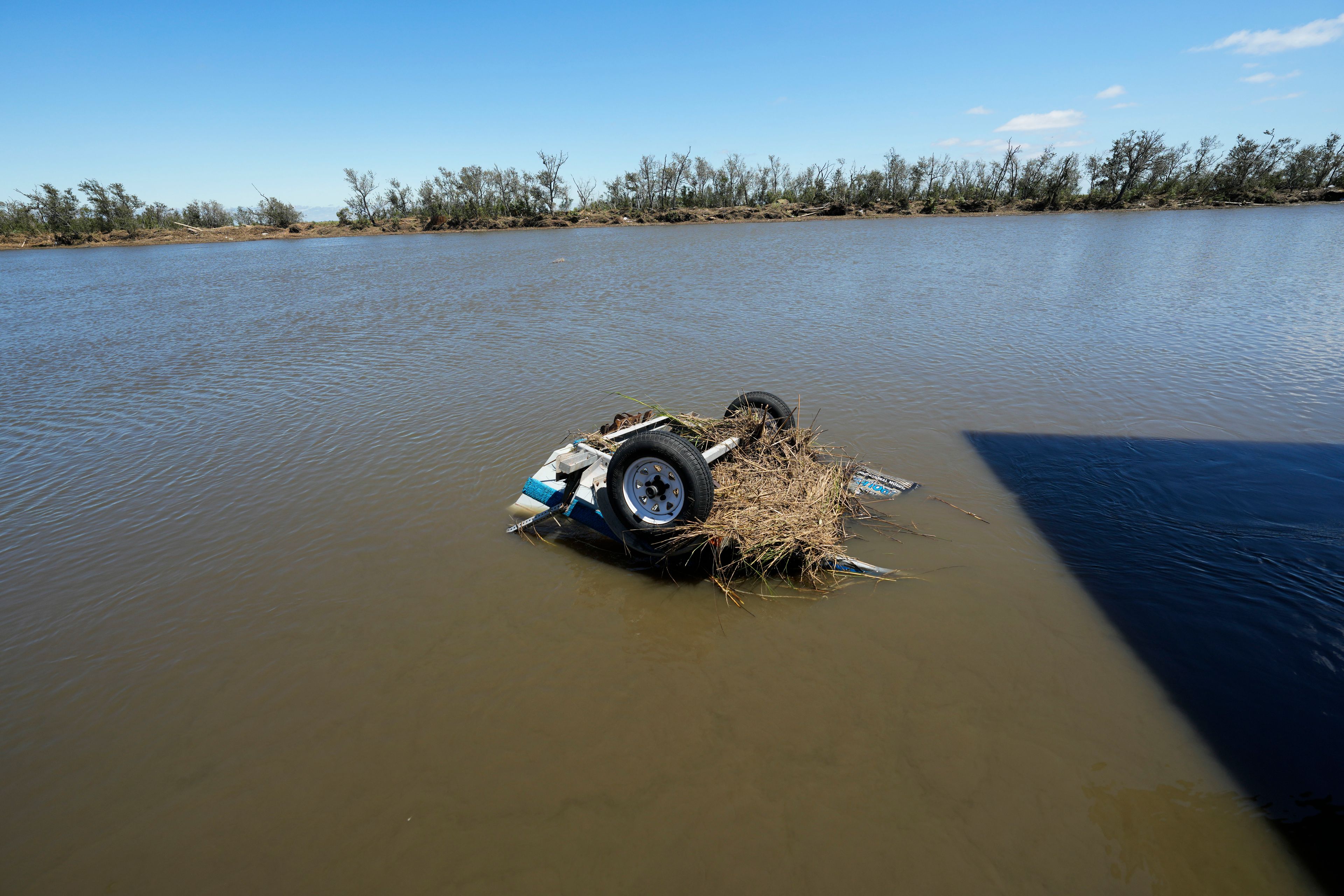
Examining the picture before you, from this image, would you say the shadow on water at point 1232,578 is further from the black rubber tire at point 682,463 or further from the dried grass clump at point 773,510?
the black rubber tire at point 682,463

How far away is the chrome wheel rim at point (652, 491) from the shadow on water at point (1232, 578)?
12.8 ft

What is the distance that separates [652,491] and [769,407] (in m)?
2.09

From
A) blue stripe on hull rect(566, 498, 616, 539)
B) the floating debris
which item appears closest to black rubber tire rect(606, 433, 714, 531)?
the floating debris

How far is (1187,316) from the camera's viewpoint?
1405 centimetres

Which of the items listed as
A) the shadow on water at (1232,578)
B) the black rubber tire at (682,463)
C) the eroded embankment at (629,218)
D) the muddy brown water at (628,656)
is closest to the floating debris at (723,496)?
the black rubber tire at (682,463)

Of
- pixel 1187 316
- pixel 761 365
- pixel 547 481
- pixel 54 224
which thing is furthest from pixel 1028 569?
pixel 54 224

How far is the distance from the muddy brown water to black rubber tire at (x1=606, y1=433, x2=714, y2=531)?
0.81m

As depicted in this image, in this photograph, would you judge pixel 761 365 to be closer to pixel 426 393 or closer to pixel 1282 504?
pixel 426 393

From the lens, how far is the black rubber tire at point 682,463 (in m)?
4.90

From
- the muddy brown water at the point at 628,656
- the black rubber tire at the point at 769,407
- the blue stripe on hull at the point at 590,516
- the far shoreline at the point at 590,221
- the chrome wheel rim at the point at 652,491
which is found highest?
the far shoreline at the point at 590,221

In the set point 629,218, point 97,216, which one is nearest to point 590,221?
point 629,218

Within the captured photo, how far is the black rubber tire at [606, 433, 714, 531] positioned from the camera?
490 cm

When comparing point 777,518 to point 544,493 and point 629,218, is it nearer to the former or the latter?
point 544,493

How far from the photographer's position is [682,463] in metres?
4.90
